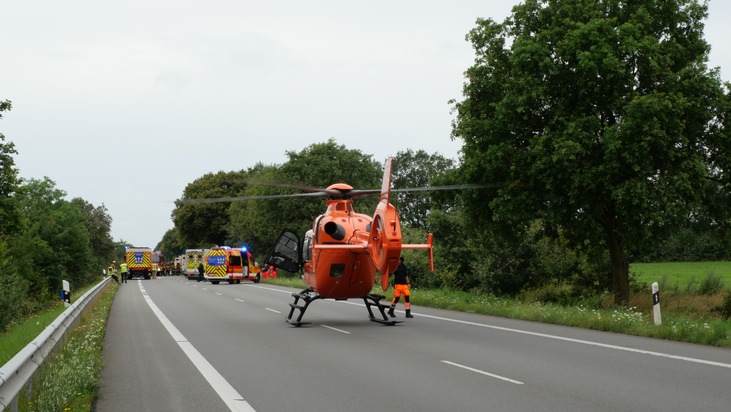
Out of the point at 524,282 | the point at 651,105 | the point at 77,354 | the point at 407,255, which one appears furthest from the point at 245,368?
the point at 407,255

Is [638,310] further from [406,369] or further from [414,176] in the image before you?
[414,176]

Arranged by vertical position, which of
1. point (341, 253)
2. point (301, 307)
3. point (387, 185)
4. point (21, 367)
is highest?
point (387, 185)

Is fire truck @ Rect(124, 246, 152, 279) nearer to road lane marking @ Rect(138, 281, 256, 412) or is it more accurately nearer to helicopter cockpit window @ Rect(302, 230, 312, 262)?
helicopter cockpit window @ Rect(302, 230, 312, 262)

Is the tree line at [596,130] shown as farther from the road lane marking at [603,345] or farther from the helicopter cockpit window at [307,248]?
the road lane marking at [603,345]

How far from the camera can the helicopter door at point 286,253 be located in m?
22.0

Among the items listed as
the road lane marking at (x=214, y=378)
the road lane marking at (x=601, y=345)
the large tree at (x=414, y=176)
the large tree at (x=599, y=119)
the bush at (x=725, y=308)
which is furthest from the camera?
the large tree at (x=414, y=176)

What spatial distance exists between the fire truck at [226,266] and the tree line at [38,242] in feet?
35.3

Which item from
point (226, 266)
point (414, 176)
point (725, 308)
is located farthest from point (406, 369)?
point (414, 176)

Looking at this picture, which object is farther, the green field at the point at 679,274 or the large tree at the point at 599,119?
the green field at the point at 679,274

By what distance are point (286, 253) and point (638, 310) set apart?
1272 cm

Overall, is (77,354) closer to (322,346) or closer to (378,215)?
(322,346)

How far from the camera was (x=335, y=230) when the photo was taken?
1930 centimetres

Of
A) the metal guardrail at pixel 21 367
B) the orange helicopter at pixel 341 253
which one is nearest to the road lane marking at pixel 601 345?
the orange helicopter at pixel 341 253

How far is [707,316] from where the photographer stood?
2495cm
